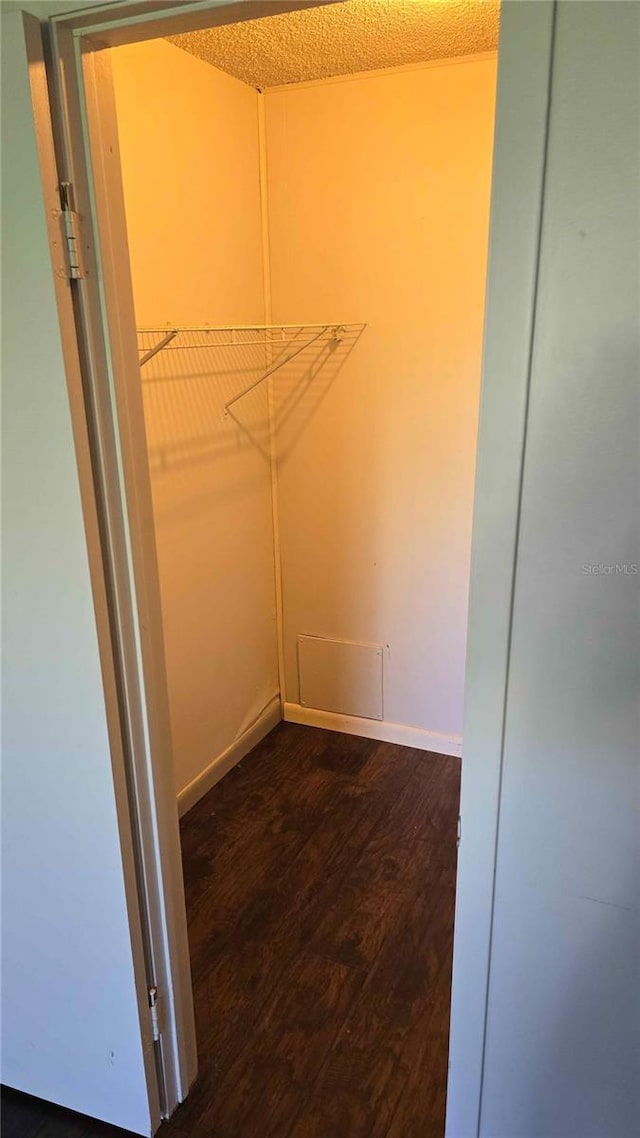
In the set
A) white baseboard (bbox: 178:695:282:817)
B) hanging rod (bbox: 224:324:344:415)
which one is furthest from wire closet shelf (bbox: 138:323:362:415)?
white baseboard (bbox: 178:695:282:817)

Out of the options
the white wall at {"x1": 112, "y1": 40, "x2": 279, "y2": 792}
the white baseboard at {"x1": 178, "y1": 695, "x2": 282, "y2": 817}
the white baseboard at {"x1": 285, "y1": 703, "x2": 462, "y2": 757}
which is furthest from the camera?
the white baseboard at {"x1": 285, "y1": 703, "x2": 462, "y2": 757}

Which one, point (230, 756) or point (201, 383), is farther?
point (230, 756)

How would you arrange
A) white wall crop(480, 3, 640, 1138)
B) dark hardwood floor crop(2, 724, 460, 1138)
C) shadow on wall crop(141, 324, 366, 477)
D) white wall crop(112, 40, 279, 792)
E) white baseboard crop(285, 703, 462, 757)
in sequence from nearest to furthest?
white wall crop(480, 3, 640, 1138) → dark hardwood floor crop(2, 724, 460, 1138) → white wall crop(112, 40, 279, 792) → shadow on wall crop(141, 324, 366, 477) → white baseboard crop(285, 703, 462, 757)

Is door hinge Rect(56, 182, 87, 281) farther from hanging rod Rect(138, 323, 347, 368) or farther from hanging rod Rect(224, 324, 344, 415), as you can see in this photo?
hanging rod Rect(224, 324, 344, 415)

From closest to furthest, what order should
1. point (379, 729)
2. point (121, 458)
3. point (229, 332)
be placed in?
point (121, 458) < point (229, 332) < point (379, 729)

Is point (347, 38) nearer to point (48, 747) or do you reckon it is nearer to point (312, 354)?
point (312, 354)

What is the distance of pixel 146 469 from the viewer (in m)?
1.37

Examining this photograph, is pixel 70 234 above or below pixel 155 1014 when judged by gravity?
above

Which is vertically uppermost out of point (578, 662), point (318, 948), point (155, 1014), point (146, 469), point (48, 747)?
point (146, 469)

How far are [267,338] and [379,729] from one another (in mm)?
1639

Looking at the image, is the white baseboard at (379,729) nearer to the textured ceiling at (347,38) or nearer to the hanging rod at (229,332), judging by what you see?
Answer: the hanging rod at (229,332)

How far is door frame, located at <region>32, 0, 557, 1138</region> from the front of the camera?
87 cm

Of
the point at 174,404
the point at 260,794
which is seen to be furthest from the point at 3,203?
the point at 260,794

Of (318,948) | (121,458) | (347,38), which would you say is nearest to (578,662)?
(121,458)
